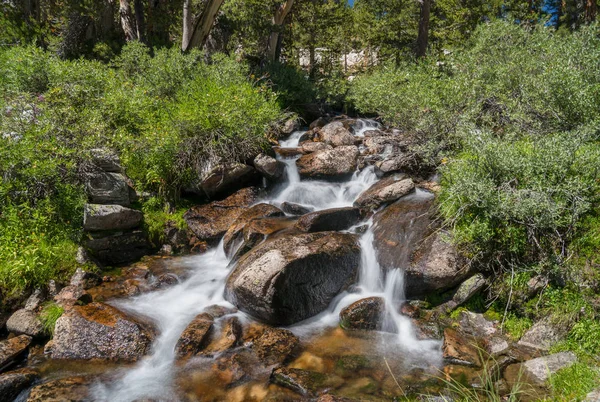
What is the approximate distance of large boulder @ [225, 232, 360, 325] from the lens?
617 centimetres

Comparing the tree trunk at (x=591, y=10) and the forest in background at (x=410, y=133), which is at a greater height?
the tree trunk at (x=591, y=10)

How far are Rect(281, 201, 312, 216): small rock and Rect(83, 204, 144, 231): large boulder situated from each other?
3.40 m

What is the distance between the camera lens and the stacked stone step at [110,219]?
7.80m

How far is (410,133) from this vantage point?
1036cm

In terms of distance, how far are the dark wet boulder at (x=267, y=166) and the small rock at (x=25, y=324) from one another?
6.06 meters

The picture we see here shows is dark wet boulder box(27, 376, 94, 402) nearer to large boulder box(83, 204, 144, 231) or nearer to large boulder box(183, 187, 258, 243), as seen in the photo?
large boulder box(83, 204, 144, 231)

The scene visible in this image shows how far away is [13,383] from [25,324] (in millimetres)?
1310

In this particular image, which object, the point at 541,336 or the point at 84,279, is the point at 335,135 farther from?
the point at 541,336

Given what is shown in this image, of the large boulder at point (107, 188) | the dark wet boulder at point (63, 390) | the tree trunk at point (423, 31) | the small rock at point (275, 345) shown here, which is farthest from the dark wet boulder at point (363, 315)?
the tree trunk at point (423, 31)

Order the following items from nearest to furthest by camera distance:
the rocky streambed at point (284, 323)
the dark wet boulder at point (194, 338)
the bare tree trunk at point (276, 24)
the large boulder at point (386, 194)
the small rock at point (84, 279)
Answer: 1. the rocky streambed at point (284, 323)
2. the dark wet boulder at point (194, 338)
3. the small rock at point (84, 279)
4. the large boulder at point (386, 194)
5. the bare tree trunk at point (276, 24)

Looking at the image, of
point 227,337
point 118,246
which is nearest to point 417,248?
point 227,337

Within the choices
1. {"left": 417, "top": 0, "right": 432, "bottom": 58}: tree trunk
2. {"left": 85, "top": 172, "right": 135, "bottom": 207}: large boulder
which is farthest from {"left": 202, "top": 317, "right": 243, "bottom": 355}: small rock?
{"left": 417, "top": 0, "right": 432, "bottom": 58}: tree trunk

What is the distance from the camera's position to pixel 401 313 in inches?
254

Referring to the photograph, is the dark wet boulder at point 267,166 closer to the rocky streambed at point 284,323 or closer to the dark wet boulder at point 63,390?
the rocky streambed at point 284,323
